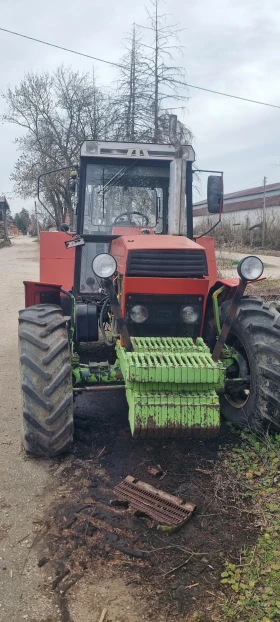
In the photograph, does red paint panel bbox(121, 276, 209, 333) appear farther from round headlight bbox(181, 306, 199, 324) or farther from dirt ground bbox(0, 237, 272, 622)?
dirt ground bbox(0, 237, 272, 622)

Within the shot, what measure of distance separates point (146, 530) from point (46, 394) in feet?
4.10

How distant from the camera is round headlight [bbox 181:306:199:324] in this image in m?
4.51

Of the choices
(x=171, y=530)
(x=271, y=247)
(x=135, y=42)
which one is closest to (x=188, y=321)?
(x=171, y=530)

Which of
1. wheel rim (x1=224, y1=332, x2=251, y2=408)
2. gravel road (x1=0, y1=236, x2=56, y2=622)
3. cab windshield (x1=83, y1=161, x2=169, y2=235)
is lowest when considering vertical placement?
gravel road (x1=0, y1=236, x2=56, y2=622)

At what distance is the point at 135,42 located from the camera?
52.7ft

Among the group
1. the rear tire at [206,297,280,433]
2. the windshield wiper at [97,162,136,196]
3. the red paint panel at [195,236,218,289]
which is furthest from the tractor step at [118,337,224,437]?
the windshield wiper at [97,162,136,196]

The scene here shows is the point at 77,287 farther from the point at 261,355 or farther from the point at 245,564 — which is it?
the point at 245,564

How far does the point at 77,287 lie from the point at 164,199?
141 cm

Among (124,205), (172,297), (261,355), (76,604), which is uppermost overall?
(124,205)

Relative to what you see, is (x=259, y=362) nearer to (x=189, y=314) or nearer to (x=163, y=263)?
(x=189, y=314)

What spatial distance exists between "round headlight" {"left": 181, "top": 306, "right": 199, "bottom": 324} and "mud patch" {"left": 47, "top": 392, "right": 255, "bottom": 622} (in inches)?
40.3

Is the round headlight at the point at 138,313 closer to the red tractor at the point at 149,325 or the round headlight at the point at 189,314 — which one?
the red tractor at the point at 149,325

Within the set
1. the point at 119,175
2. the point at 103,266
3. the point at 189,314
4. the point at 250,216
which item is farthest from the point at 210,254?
the point at 250,216

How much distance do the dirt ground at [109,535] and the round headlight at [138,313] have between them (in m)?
1.03
